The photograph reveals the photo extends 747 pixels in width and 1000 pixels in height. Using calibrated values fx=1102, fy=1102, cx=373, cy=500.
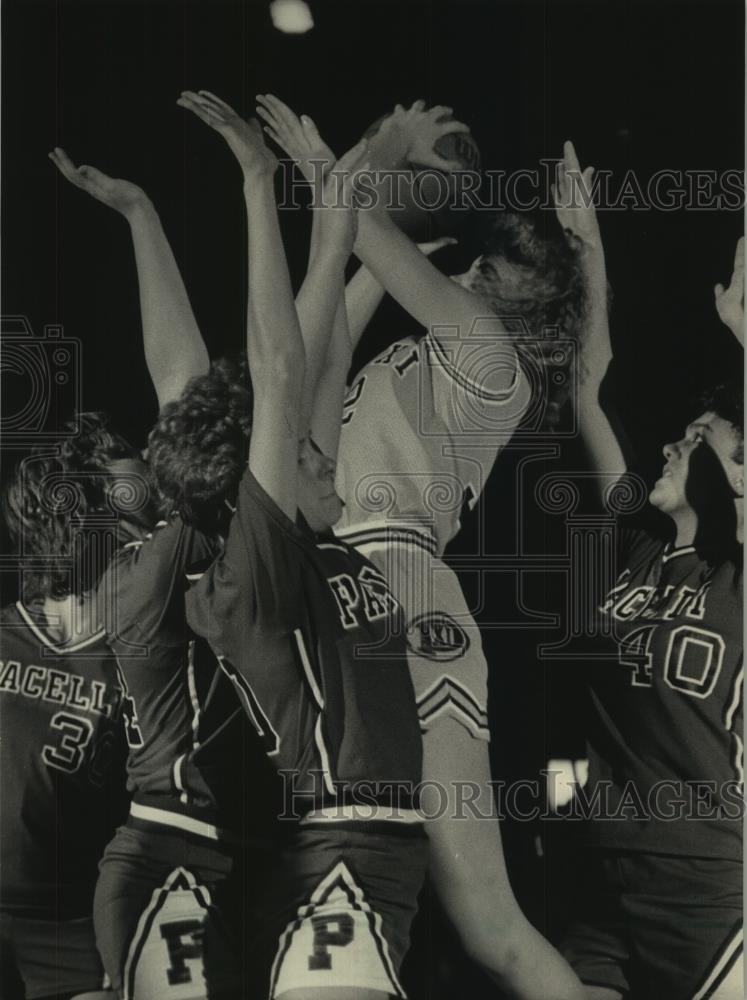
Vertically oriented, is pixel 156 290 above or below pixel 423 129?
below

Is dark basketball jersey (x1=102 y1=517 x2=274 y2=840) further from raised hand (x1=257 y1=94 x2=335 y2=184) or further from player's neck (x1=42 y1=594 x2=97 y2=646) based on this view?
raised hand (x1=257 y1=94 x2=335 y2=184)

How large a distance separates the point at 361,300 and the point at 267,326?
201 millimetres

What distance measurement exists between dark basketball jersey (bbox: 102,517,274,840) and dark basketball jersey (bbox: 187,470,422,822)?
5 cm

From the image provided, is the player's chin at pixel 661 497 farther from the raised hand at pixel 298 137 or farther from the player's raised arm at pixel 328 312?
the raised hand at pixel 298 137

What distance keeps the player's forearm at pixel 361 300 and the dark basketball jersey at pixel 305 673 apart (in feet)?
1.25

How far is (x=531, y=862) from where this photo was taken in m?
2.21

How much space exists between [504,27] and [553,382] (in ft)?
2.46

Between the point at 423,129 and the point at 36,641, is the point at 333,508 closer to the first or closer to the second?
the point at 36,641

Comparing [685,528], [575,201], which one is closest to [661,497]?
[685,528]

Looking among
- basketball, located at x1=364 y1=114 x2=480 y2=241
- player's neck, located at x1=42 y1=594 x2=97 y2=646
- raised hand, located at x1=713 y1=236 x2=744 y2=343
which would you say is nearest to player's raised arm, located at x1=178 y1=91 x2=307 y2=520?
basketball, located at x1=364 y1=114 x2=480 y2=241

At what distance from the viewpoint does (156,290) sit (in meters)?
2.28

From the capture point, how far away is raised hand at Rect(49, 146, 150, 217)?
2291 millimetres

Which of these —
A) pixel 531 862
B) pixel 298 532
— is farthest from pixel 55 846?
pixel 531 862

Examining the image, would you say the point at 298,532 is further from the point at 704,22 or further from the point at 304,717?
the point at 704,22
